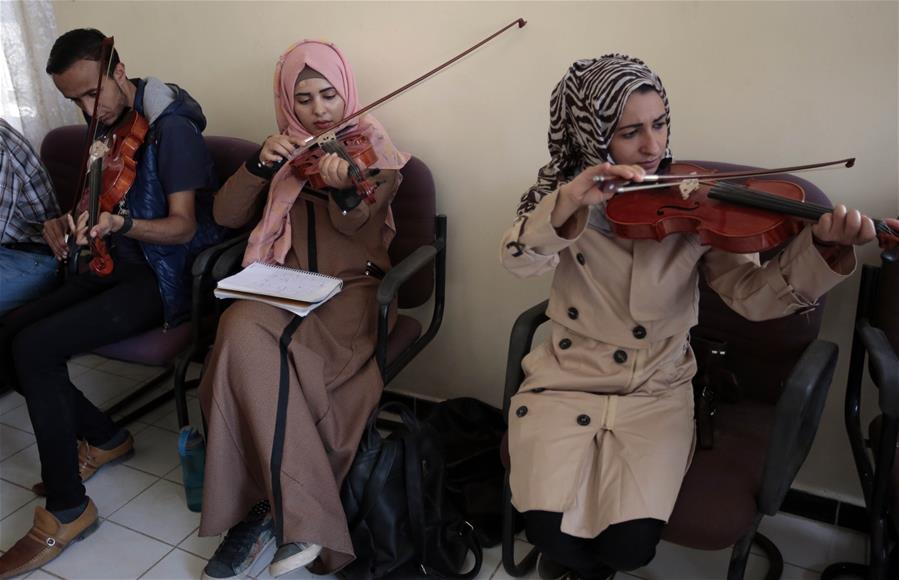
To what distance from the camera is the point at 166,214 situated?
1969mm

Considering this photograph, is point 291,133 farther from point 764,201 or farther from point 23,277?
point 764,201

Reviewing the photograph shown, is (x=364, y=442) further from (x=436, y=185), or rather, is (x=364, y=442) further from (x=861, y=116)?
(x=861, y=116)

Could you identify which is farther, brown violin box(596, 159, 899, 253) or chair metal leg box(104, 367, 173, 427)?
chair metal leg box(104, 367, 173, 427)

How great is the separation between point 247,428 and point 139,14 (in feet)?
5.37

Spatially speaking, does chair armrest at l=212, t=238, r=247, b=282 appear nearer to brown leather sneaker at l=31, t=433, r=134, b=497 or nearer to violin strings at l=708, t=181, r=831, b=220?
brown leather sneaker at l=31, t=433, r=134, b=497

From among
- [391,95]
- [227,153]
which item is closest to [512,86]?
[391,95]

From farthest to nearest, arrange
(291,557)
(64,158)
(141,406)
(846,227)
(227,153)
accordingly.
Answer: (141,406) → (64,158) → (227,153) → (291,557) → (846,227)

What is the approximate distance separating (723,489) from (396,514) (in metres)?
0.77

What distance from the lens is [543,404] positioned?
1443mm

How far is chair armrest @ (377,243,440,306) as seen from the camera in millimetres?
1663

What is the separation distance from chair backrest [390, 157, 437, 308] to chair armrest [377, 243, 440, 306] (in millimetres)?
124

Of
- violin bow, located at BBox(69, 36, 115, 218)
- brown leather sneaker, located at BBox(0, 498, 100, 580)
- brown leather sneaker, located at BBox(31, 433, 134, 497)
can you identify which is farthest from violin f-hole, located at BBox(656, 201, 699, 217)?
brown leather sneaker, located at BBox(31, 433, 134, 497)

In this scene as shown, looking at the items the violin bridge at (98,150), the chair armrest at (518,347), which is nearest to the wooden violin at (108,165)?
the violin bridge at (98,150)

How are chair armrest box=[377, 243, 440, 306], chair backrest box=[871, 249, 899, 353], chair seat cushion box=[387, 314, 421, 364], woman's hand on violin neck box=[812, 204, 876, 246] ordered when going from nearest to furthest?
woman's hand on violin neck box=[812, 204, 876, 246]
chair backrest box=[871, 249, 899, 353]
chair armrest box=[377, 243, 440, 306]
chair seat cushion box=[387, 314, 421, 364]
